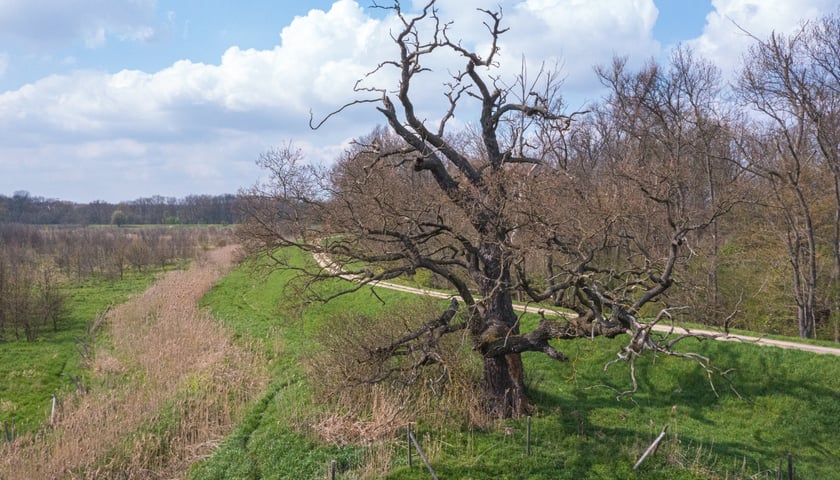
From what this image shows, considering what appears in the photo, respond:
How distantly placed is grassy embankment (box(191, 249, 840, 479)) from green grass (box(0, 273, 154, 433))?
6.37 m

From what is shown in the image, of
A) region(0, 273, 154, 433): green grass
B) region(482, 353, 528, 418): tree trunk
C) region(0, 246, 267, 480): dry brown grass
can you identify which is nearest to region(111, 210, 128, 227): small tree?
region(0, 273, 154, 433): green grass

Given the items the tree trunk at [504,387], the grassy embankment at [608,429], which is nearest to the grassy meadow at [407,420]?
the grassy embankment at [608,429]

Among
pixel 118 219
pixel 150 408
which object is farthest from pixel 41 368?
pixel 118 219

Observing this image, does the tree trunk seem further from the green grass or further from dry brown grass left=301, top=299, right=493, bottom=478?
the green grass

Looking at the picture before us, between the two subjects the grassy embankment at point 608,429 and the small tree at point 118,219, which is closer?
the grassy embankment at point 608,429

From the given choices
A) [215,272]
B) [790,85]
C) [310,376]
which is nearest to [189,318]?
[310,376]

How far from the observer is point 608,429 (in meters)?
11.0

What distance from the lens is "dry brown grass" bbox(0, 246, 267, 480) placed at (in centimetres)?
1074

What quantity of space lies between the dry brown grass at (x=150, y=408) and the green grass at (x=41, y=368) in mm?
876

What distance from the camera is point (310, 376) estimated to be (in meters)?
12.7

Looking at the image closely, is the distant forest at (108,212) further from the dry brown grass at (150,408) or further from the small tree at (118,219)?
the dry brown grass at (150,408)

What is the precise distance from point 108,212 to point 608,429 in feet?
436

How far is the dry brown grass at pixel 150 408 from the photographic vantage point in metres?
10.7

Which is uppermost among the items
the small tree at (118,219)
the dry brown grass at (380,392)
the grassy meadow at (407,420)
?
the small tree at (118,219)
